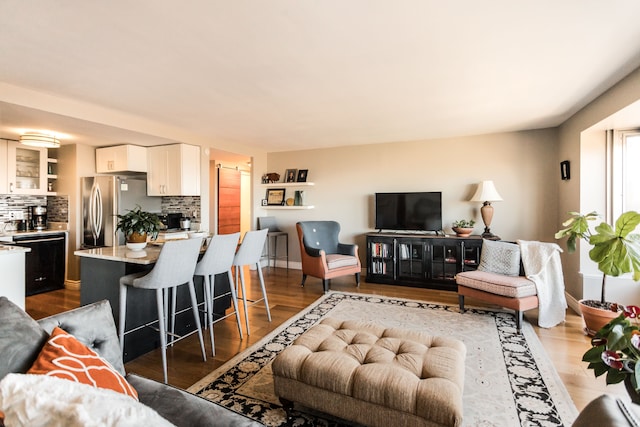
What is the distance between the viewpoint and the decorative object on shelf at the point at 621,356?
4.58ft

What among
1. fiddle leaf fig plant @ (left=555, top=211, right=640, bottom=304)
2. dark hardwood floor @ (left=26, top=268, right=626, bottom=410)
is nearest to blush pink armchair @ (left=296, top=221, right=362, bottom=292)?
dark hardwood floor @ (left=26, top=268, right=626, bottom=410)

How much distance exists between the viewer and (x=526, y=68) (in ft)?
8.21

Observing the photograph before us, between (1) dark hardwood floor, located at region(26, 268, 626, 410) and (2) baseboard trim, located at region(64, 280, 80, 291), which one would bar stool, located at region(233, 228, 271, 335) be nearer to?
(1) dark hardwood floor, located at region(26, 268, 626, 410)

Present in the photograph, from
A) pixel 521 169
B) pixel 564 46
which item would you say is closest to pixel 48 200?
pixel 564 46

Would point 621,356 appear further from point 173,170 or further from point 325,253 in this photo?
point 173,170

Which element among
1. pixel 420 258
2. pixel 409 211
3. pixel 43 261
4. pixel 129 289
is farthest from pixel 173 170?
pixel 420 258

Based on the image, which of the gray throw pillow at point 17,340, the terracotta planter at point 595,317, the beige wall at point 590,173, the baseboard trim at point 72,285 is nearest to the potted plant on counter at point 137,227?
the gray throw pillow at point 17,340

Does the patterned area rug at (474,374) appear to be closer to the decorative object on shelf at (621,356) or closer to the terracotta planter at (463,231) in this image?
the decorative object on shelf at (621,356)

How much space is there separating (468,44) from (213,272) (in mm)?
2570

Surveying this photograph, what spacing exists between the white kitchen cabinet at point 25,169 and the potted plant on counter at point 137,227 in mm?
3042

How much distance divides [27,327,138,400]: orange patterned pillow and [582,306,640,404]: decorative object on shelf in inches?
79.1

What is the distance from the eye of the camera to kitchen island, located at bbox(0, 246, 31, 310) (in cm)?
289

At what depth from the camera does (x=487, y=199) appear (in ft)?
14.5

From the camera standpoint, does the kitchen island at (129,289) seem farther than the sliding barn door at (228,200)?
No
